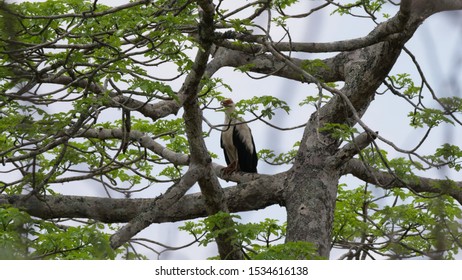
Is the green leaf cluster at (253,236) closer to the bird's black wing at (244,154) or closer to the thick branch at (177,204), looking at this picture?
the thick branch at (177,204)

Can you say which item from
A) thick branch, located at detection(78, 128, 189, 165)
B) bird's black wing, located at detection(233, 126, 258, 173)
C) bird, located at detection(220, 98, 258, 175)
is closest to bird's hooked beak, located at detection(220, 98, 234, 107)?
bird, located at detection(220, 98, 258, 175)

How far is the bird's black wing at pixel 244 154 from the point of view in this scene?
29.3ft

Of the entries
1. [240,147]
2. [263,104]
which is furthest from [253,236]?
[240,147]

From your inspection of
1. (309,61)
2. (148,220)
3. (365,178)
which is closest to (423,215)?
(365,178)

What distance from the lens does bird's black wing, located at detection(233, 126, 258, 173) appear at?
894cm

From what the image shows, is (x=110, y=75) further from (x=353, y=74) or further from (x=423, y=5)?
(x=423, y=5)

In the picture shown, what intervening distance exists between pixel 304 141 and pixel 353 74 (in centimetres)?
76

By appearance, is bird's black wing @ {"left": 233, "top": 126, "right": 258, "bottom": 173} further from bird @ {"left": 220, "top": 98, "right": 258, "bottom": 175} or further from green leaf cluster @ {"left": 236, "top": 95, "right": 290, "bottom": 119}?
green leaf cluster @ {"left": 236, "top": 95, "right": 290, "bottom": 119}

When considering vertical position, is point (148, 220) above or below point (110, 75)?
below

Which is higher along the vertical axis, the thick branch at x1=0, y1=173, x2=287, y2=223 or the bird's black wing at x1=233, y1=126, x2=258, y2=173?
the bird's black wing at x1=233, y1=126, x2=258, y2=173

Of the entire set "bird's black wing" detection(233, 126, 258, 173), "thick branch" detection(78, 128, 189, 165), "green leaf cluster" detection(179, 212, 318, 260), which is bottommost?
"green leaf cluster" detection(179, 212, 318, 260)

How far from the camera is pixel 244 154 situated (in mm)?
9008

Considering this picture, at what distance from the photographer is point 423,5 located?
96cm
